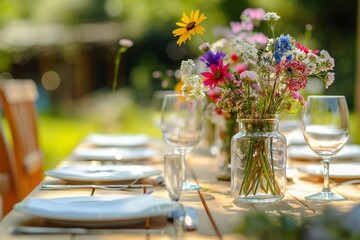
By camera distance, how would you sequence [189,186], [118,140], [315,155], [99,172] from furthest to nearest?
[118,140]
[315,155]
[99,172]
[189,186]

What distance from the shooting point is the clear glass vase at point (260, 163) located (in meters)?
1.67

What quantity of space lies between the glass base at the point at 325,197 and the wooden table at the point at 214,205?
2cm

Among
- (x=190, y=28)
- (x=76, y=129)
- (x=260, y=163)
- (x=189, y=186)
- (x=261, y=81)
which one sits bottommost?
(x=76, y=129)

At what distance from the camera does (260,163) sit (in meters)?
1.68

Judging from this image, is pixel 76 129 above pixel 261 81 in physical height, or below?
below

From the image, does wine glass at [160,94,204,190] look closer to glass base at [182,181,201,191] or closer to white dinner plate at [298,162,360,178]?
glass base at [182,181,201,191]

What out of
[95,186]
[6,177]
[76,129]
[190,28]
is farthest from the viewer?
[76,129]

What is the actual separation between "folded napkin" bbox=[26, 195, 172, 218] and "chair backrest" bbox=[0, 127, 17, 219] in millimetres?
1629

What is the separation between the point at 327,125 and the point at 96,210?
686 millimetres

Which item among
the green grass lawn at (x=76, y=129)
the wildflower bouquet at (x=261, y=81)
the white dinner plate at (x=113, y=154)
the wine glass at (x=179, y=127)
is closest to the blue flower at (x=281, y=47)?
the wildflower bouquet at (x=261, y=81)

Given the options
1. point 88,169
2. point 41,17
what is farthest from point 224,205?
point 41,17

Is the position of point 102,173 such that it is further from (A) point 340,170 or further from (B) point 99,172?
(A) point 340,170

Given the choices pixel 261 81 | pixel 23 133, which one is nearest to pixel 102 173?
pixel 261 81

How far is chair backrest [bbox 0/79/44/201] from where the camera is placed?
3.40 meters
